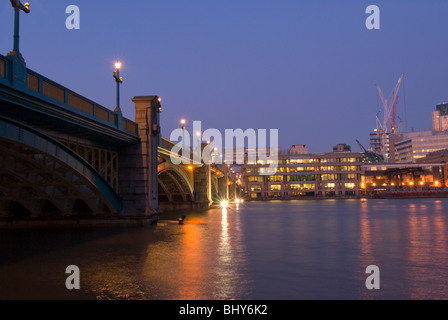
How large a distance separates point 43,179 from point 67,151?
6.09 m

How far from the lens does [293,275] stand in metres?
15.3

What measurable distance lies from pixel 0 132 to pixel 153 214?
66.8ft

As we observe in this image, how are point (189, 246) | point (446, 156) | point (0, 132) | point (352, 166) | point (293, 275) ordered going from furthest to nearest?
point (446, 156)
point (352, 166)
point (189, 246)
point (0, 132)
point (293, 275)

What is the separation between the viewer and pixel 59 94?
2256cm

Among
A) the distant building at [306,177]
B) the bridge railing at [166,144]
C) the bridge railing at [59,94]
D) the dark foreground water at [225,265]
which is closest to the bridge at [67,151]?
the bridge railing at [59,94]

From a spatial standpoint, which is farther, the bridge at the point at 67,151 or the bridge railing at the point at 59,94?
the bridge at the point at 67,151

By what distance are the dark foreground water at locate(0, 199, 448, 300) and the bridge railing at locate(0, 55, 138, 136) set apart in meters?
7.91

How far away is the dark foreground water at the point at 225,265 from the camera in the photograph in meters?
13.0

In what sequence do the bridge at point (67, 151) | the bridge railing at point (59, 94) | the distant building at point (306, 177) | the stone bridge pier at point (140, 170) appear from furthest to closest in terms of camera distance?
the distant building at point (306, 177) → the stone bridge pier at point (140, 170) → the bridge at point (67, 151) → the bridge railing at point (59, 94)

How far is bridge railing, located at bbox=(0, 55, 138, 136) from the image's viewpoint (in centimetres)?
Answer: 1781

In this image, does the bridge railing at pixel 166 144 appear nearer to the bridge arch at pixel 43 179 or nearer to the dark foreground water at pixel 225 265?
the bridge arch at pixel 43 179

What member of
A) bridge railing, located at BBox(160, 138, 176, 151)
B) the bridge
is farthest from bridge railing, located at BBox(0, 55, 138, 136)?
bridge railing, located at BBox(160, 138, 176, 151)
